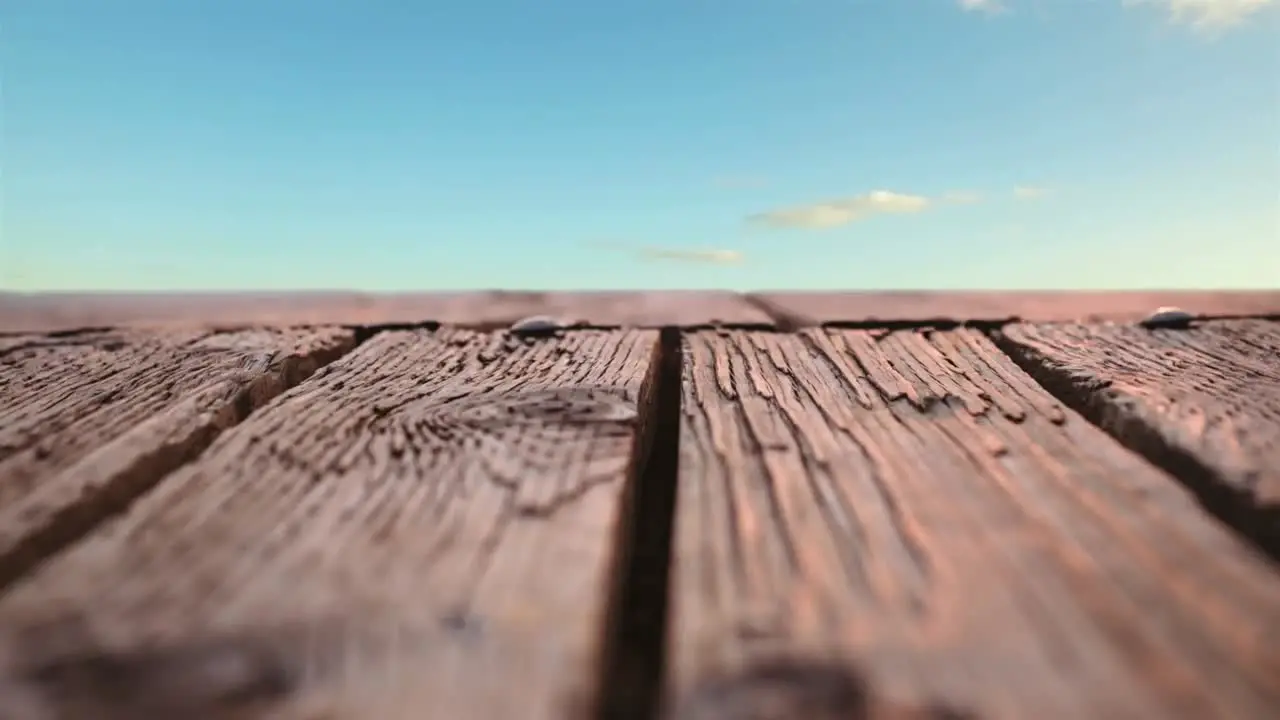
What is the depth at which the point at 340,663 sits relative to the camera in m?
0.61

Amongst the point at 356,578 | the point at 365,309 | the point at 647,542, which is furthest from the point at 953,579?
the point at 365,309

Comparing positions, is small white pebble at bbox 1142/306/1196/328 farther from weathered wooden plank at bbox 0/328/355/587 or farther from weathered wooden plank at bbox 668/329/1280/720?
weathered wooden plank at bbox 0/328/355/587

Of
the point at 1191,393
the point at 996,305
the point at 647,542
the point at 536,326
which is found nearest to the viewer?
the point at 647,542

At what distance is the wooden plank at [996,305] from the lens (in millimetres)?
1907

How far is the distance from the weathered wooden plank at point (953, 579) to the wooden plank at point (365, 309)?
880 millimetres

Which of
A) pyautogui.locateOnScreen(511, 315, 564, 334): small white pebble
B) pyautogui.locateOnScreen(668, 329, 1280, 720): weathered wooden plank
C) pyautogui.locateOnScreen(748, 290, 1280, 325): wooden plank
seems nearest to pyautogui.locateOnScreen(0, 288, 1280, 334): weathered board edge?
pyautogui.locateOnScreen(748, 290, 1280, 325): wooden plank

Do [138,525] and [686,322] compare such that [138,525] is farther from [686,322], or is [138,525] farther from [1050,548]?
[686,322]

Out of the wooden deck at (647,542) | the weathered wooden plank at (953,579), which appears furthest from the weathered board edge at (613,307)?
the weathered wooden plank at (953,579)

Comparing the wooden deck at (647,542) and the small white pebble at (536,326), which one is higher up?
the small white pebble at (536,326)

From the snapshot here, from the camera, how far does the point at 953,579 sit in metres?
0.70

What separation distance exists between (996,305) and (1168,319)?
13.0 inches

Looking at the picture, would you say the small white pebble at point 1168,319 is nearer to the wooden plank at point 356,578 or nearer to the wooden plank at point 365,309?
the wooden plank at point 365,309

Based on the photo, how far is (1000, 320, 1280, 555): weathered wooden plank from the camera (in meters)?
0.88

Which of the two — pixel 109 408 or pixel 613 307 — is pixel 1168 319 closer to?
pixel 613 307
